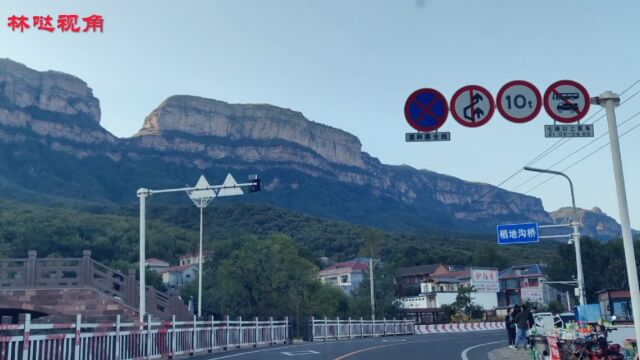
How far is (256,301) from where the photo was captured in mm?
39844

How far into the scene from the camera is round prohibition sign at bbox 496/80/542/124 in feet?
38.5

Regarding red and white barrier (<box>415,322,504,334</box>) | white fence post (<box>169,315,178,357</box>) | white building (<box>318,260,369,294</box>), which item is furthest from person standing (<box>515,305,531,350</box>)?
white building (<box>318,260,369,294</box>)

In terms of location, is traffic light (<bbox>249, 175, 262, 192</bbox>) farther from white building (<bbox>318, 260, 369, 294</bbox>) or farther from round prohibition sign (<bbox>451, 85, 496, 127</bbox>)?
white building (<bbox>318, 260, 369, 294</bbox>)

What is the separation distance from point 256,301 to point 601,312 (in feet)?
72.3

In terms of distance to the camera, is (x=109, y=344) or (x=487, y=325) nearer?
(x=109, y=344)

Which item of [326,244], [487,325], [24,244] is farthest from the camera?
[326,244]

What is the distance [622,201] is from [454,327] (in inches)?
1728

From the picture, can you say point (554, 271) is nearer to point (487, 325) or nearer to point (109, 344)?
point (487, 325)

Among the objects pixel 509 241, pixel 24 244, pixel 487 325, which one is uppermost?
pixel 24 244

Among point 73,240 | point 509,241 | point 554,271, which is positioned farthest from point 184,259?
point 509,241

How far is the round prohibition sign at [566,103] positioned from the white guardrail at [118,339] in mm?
10532

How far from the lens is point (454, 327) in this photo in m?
52.9

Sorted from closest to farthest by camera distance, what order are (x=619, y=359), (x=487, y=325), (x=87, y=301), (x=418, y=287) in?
(x=619, y=359) → (x=87, y=301) → (x=487, y=325) → (x=418, y=287)

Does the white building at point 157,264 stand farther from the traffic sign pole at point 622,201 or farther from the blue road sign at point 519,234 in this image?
the traffic sign pole at point 622,201
